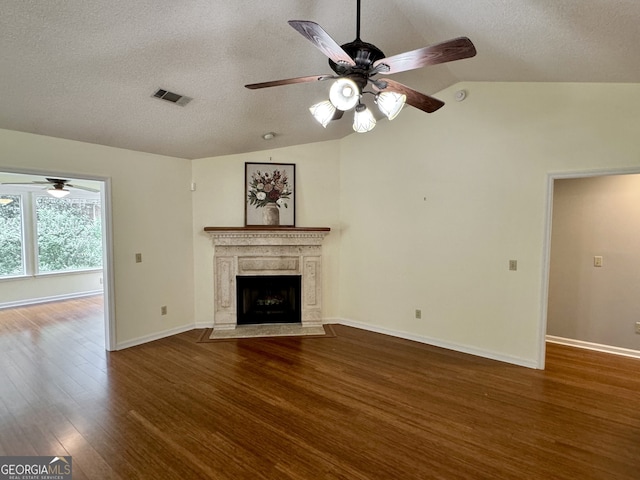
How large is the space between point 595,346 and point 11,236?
31.6ft

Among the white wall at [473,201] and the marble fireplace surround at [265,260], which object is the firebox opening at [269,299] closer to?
the marble fireplace surround at [265,260]

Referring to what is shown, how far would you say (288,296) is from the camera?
4.57 metres

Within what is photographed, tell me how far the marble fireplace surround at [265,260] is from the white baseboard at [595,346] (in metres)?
3.17

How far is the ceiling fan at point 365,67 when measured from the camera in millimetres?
1404

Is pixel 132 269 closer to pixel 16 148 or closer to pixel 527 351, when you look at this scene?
pixel 16 148

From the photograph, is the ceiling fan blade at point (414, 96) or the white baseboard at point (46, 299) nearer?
the ceiling fan blade at point (414, 96)

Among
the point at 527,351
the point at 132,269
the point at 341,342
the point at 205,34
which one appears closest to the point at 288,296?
the point at 341,342

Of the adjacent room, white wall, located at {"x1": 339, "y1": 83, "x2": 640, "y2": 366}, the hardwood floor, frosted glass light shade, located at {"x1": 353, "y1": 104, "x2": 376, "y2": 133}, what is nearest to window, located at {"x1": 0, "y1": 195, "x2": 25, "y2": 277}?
the adjacent room

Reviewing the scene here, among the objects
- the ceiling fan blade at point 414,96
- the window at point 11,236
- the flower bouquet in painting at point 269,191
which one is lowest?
the window at point 11,236

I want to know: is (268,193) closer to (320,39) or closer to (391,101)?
(391,101)

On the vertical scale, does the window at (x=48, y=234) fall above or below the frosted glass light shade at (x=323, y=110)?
below

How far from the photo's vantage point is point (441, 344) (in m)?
3.69

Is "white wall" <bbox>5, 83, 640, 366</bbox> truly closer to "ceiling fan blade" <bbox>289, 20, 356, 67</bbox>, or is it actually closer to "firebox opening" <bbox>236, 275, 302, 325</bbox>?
"firebox opening" <bbox>236, 275, 302, 325</bbox>

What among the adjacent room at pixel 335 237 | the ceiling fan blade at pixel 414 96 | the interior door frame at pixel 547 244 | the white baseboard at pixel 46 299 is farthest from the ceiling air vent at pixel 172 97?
the white baseboard at pixel 46 299
